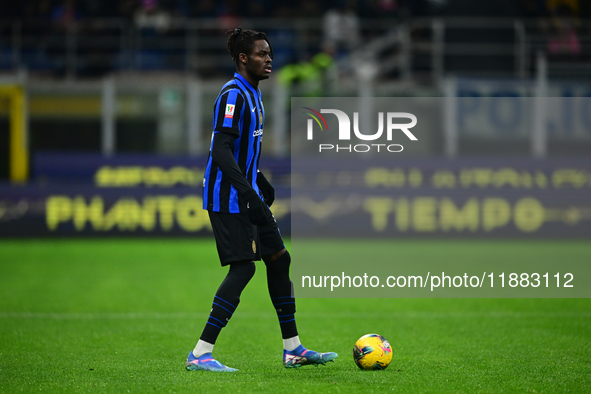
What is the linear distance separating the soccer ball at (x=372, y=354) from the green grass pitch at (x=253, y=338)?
0.06 meters

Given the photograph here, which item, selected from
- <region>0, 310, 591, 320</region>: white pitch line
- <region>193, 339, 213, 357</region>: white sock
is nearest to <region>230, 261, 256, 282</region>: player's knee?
<region>193, 339, 213, 357</region>: white sock

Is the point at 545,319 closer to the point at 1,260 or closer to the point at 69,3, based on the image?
the point at 1,260

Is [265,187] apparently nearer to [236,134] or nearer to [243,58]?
[236,134]

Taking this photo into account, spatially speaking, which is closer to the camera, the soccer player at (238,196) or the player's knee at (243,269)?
the soccer player at (238,196)

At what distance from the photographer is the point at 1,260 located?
1206cm

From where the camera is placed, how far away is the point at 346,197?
1522cm

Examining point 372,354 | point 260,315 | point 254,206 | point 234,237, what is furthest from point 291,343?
point 260,315

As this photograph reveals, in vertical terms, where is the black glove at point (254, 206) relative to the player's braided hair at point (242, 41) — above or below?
below

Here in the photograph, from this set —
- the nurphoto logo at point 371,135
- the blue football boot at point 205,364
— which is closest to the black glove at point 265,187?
the blue football boot at point 205,364

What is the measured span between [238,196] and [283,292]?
2.38ft

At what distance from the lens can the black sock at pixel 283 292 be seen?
4887 millimetres

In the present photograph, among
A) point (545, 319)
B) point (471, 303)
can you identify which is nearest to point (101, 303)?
point (471, 303)

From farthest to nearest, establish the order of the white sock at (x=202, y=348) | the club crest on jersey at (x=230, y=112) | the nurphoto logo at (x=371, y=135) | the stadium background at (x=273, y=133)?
the nurphoto logo at (x=371, y=135) < the stadium background at (x=273, y=133) < the white sock at (x=202, y=348) < the club crest on jersey at (x=230, y=112)

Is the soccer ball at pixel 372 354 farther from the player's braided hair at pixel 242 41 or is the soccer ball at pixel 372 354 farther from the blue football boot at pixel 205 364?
the player's braided hair at pixel 242 41
